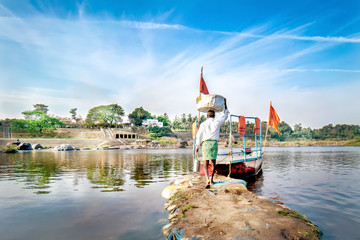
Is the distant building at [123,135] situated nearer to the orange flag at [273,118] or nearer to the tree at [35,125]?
the tree at [35,125]

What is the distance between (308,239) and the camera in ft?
10.0

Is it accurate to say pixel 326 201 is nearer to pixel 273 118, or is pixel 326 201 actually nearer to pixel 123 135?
pixel 273 118

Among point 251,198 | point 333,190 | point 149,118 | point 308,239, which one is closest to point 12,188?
point 251,198

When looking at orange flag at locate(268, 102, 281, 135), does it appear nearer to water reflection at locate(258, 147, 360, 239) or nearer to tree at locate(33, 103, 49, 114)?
water reflection at locate(258, 147, 360, 239)

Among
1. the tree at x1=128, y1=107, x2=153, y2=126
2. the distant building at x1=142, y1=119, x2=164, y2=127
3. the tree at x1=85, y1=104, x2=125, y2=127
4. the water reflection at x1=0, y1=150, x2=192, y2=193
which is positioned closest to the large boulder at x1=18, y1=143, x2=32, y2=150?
the water reflection at x1=0, y1=150, x2=192, y2=193

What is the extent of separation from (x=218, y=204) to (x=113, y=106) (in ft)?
294

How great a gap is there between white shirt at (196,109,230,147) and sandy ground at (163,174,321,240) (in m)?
1.49

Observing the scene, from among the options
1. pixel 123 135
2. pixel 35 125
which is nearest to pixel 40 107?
pixel 35 125

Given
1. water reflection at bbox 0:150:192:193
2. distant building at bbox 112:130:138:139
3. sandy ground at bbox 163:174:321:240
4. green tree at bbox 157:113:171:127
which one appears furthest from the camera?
green tree at bbox 157:113:171:127

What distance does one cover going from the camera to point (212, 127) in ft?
19.2

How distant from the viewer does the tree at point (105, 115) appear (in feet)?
276

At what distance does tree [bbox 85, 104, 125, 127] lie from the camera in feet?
276

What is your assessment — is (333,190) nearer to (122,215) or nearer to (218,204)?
(218,204)

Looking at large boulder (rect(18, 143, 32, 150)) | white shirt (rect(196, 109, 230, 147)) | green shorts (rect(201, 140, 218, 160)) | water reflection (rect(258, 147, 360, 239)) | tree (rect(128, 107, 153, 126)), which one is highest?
tree (rect(128, 107, 153, 126))
